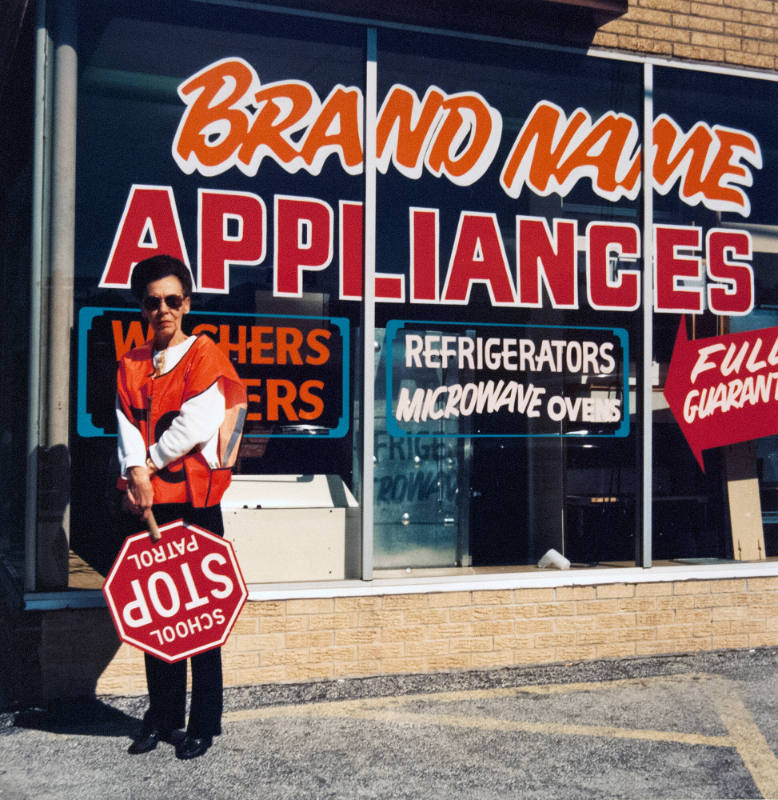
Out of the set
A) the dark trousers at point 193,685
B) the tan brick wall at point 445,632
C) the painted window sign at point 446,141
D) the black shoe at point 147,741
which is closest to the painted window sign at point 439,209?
the painted window sign at point 446,141

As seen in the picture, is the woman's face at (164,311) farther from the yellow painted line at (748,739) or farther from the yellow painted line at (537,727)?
the yellow painted line at (748,739)

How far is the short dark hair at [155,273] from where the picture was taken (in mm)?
4324

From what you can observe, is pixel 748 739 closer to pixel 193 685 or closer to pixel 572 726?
pixel 572 726

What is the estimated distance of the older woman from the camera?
4203mm

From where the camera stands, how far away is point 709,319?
20.8 ft

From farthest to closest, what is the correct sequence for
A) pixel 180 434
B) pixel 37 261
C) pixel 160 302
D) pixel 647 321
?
1. pixel 647 321
2. pixel 37 261
3. pixel 160 302
4. pixel 180 434

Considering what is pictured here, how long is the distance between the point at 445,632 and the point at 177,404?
223 centimetres

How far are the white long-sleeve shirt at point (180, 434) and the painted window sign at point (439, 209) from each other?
126cm

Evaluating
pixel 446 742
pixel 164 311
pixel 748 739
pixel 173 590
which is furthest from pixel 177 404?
pixel 748 739

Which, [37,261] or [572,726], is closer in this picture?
[572,726]

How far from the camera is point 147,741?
427 cm

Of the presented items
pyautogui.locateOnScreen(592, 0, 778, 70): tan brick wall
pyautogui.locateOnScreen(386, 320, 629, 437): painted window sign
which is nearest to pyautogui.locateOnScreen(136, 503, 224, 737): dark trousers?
pyautogui.locateOnScreen(386, 320, 629, 437): painted window sign

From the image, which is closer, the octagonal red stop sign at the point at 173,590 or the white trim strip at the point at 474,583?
the octagonal red stop sign at the point at 173,590

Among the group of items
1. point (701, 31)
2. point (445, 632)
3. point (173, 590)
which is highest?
point (701, 31)
